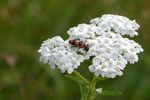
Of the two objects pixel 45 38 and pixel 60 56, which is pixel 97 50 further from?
pixel 45 38

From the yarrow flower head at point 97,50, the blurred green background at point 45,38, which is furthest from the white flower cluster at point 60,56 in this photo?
the blurred green background at point 45,38

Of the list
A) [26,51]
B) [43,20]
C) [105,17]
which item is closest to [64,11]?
[43,20]

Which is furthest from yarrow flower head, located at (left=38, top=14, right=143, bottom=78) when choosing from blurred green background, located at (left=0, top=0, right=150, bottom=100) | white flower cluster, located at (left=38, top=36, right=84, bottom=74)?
blurred green background, located at (left=0, top=0, right=150, bottom=100)

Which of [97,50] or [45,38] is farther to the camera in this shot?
[45,38]

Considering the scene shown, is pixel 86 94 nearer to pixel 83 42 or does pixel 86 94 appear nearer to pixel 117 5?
pixel 83 42

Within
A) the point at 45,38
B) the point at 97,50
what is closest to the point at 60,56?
the point at 97,50

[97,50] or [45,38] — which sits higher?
[45,38]

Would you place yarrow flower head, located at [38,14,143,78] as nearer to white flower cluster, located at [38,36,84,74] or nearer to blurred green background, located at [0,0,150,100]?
white flower cluster, located at [38,36,84,74]
